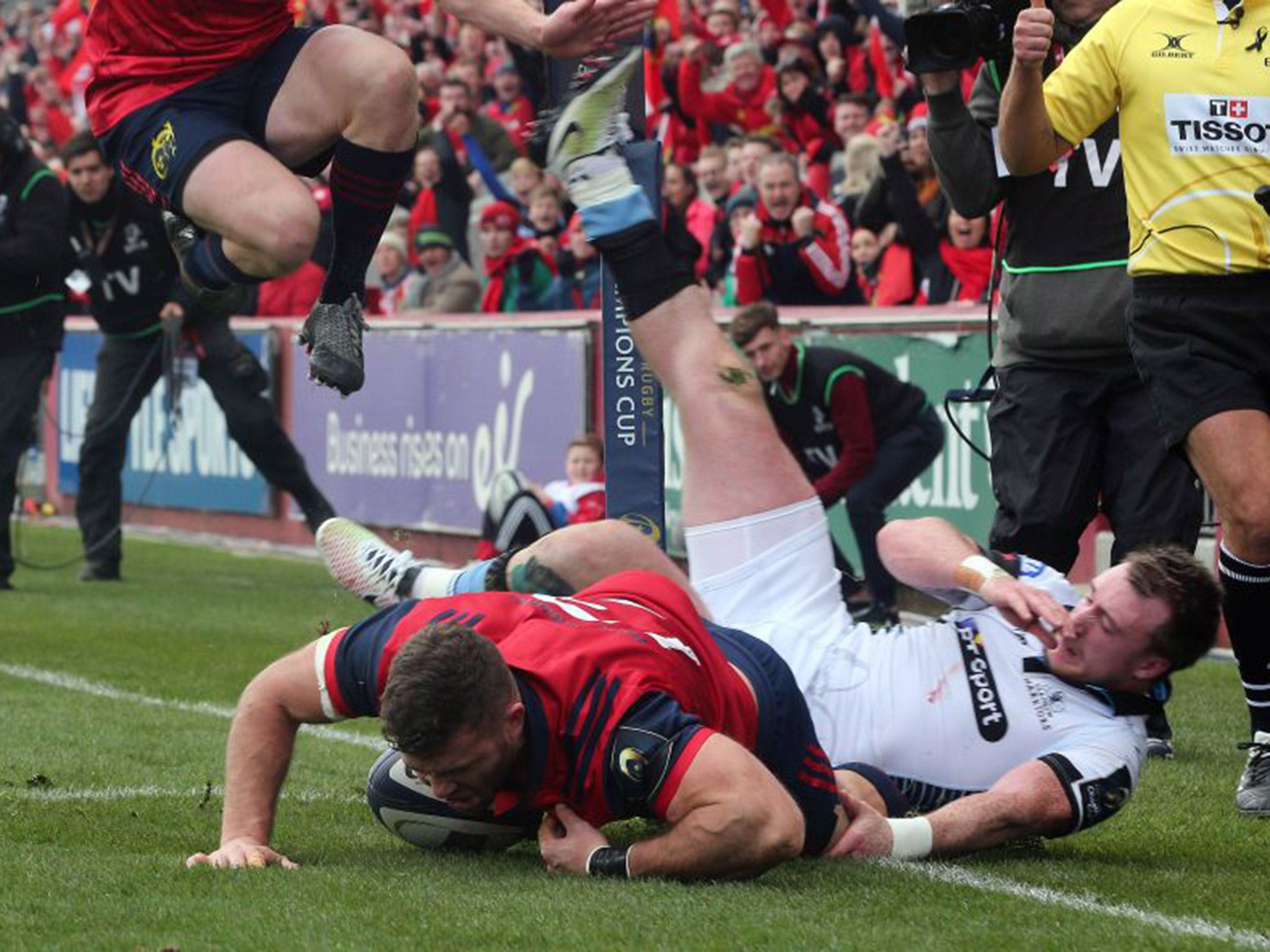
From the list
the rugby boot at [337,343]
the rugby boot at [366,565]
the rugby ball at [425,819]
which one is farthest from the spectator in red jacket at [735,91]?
the rugby ball at [425,819]

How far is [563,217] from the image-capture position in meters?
15.9

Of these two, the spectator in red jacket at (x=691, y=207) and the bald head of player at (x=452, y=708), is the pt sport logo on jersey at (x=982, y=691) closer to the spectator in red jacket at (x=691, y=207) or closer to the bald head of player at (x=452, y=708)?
the bald head of player at (x=452, y=708)

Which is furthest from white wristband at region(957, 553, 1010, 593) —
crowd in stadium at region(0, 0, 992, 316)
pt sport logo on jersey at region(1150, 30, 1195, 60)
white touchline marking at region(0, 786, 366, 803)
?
crowd in stadium at region(0, 0, 992, 316)

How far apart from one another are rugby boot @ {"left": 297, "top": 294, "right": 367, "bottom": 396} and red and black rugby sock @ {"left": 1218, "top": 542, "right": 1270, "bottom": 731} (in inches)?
94.3

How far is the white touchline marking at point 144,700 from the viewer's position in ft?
24.5

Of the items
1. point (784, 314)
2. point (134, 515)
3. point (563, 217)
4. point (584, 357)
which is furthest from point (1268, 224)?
point (134, 515)

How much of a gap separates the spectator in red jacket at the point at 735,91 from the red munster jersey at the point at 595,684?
11.5 meters

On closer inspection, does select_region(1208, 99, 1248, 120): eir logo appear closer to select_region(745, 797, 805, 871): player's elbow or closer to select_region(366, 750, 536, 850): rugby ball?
select_region(745, 797, 805, 871): player's elbow

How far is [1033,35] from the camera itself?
19.2 ft

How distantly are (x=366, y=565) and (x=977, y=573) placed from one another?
1666mm

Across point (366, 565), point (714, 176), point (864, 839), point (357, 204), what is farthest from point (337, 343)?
point (714, 176)

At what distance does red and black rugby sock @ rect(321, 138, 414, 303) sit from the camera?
21.5 ft

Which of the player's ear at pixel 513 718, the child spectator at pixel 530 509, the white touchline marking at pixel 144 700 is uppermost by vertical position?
the player's ear at pixel 513 718

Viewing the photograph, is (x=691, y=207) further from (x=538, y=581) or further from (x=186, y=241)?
(x=538, y=581)
